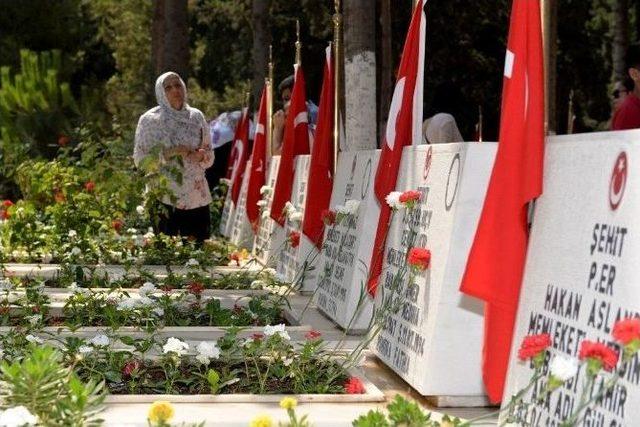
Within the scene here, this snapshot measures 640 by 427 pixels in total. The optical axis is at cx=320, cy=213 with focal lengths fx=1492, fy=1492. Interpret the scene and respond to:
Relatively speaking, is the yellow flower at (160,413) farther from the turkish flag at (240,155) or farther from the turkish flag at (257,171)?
the turkish flag at (240,155)

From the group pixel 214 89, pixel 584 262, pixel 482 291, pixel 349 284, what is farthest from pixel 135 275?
pixel 214 89

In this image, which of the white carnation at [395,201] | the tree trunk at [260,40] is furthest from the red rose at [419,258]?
the tree trunk at [260,40]

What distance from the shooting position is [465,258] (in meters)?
7.00

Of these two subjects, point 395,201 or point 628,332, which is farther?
point 395,201

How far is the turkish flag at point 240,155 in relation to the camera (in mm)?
20750

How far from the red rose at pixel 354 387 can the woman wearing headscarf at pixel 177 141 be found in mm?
7341

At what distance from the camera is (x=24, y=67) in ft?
118

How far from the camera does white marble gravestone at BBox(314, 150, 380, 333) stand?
9430 millimetres

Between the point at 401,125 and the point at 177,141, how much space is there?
20.9 feet

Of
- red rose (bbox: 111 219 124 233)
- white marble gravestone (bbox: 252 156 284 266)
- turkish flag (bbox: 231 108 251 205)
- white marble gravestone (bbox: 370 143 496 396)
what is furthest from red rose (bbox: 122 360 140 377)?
turkish flag (bbox: 231 108 251 205)

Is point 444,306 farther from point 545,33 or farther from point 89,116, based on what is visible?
point 89,116

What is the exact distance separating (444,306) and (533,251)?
1020 mm

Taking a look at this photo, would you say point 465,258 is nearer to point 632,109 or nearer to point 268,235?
A: point 632,109

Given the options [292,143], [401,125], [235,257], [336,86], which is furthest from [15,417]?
[235,257]
